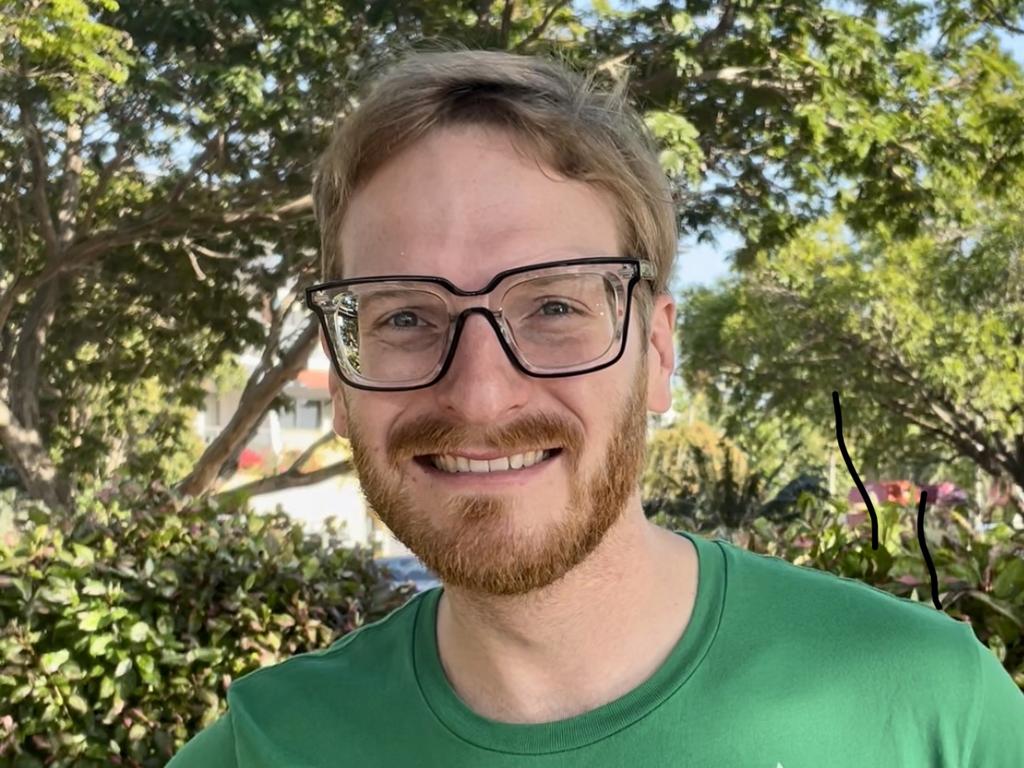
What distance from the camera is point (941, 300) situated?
17250 millimetres

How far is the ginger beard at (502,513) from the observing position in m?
1.38

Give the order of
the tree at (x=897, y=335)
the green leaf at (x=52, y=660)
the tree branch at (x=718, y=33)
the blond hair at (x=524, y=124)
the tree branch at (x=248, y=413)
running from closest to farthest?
the blond hair at (x=524, y=124)
the green leaf at (x=52, y=660)
the tree branch at (x=718, y=33)
the tree branch at (x=248, y=413)
the tree at (x=897, y=335)

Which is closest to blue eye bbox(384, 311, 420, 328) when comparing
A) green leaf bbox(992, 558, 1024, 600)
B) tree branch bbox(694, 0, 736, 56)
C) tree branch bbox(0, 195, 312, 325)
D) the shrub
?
the shrub

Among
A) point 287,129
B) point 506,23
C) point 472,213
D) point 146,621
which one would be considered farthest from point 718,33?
point 472,213

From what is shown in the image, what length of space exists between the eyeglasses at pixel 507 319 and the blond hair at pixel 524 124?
9 centimetres

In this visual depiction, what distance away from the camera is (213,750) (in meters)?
1.58

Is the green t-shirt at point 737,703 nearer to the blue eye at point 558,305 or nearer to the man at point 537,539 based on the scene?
the man at point 537,539

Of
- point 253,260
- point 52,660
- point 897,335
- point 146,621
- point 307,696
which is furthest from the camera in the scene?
point 897,335

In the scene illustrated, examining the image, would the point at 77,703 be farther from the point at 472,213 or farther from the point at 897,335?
the point at 897,335

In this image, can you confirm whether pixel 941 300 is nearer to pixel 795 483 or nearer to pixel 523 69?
pixel 795 483

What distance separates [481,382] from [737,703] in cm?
53

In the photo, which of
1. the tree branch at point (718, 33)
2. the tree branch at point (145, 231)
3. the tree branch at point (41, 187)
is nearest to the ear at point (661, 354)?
the tree branch at point (718, 33)

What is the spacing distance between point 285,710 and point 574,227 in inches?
31.5

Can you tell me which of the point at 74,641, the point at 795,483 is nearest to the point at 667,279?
the point at 74,641
